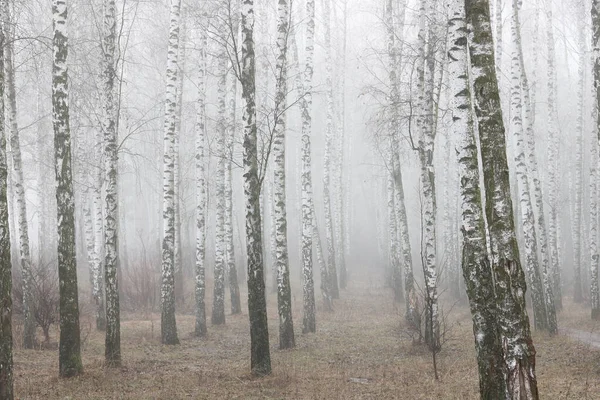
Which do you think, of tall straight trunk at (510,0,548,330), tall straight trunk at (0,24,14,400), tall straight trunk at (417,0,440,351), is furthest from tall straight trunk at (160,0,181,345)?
tall straight trunk at (510,0,548,330)

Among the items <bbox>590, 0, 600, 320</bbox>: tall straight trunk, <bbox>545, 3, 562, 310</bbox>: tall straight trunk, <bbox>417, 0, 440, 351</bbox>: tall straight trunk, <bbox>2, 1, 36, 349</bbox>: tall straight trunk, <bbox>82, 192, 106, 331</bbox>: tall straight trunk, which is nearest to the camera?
<bbox>590, 0, 600, 320</bbox>: tall straight trunk

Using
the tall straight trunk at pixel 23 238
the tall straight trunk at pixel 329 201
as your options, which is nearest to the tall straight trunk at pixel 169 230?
the tall straight trunk at pixel 23 238

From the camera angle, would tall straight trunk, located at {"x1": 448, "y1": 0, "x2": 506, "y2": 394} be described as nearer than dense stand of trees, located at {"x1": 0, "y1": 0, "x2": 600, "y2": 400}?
No

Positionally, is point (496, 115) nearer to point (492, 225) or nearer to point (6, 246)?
point (492, 225)

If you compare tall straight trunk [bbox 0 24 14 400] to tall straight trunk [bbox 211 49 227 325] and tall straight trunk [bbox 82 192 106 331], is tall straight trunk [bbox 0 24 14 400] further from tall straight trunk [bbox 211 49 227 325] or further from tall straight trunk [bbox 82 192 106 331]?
tall straight trunk [bbox 211 49 227 325]

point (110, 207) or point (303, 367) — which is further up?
point (110, 207)

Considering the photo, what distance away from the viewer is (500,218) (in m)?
5.35

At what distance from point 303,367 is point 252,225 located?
10.3 feet

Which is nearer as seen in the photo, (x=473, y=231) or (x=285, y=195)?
(x=473, y=231)

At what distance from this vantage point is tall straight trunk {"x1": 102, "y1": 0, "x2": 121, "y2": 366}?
1017 centimetres

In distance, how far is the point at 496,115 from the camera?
18.0ft

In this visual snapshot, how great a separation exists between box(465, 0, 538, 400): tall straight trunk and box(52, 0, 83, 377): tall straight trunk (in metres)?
6.65

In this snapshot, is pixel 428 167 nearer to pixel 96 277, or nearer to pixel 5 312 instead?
pixel 5 312

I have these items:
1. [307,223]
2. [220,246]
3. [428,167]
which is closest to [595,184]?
[428,167]
